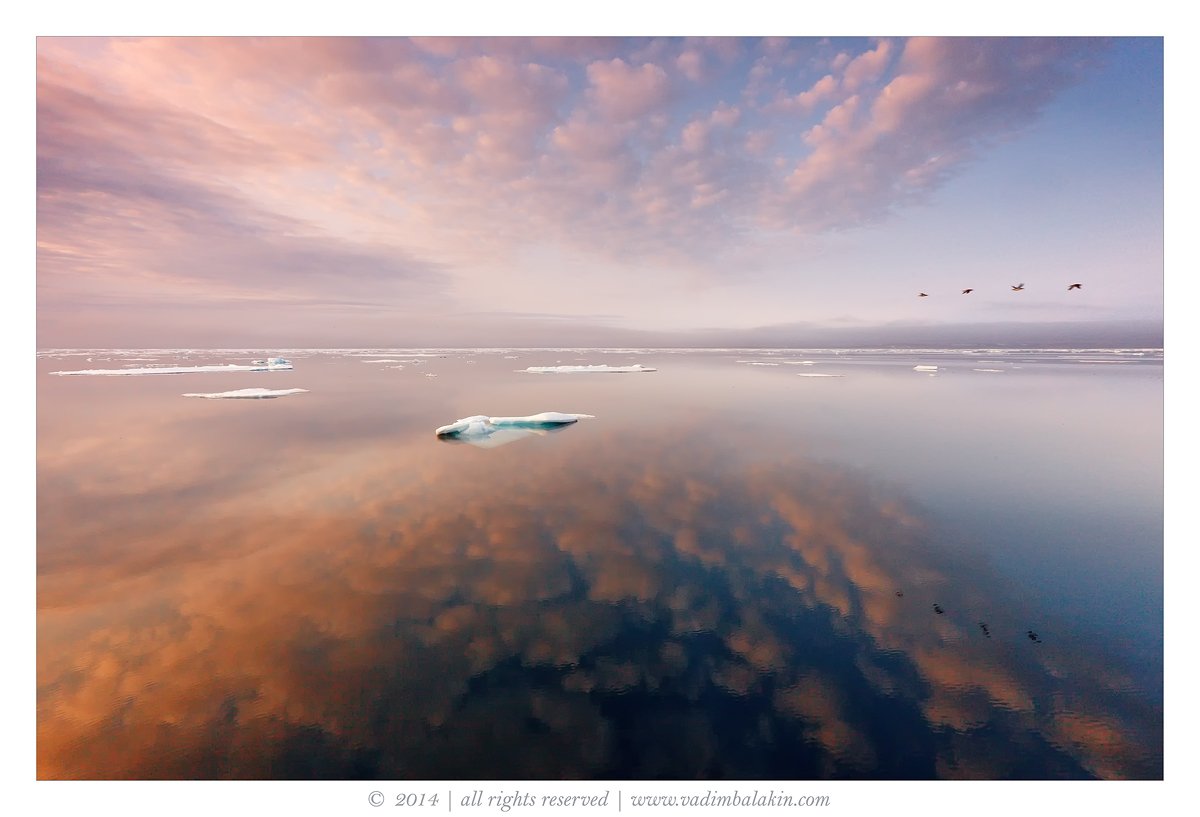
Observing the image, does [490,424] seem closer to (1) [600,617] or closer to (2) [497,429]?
(2) [497,429]

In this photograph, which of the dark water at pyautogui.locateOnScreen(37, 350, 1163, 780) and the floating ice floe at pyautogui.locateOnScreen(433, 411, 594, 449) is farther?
the floating ice floe at pyautogui.locateOnScreen(433, 411, 594, 449)

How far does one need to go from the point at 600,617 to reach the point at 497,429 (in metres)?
10.7

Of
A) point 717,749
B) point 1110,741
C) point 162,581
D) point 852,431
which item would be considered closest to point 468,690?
point 717,749

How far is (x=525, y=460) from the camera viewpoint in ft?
37.7

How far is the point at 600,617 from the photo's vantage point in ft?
16.6

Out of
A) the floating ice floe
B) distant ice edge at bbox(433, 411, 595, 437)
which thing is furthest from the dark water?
distant ice edge at bbox(433, 411, 595, 437)

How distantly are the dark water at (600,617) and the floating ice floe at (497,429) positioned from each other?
220 centimetres

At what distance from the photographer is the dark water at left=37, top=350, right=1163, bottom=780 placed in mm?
3578

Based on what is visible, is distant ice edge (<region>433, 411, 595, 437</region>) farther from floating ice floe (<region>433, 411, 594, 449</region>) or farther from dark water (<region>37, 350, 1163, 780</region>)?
dark water (<region>37, 350, 1163, 780</region>)

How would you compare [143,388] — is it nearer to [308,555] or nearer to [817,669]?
[308,555]

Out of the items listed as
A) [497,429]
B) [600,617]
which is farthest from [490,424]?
[600,617]

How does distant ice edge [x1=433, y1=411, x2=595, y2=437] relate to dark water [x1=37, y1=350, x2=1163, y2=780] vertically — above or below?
above

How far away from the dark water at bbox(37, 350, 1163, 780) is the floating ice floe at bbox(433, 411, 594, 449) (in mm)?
2202
